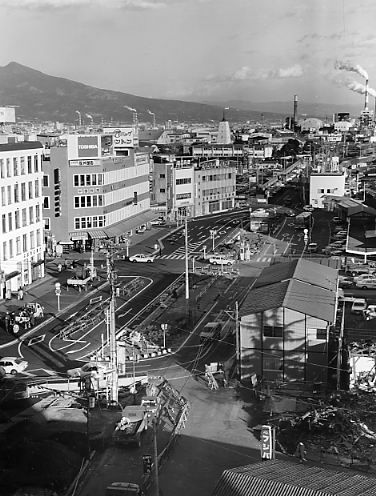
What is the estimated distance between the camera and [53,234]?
2139cm

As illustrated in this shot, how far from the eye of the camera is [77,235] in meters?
21.6

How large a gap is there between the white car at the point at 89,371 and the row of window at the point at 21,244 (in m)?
5.72

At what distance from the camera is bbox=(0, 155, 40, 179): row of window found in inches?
623

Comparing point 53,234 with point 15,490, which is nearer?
point 15,490

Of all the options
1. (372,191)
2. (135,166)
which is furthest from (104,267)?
(372,191)

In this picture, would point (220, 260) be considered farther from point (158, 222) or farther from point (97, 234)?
point (158, 222)

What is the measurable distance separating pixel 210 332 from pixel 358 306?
333cm

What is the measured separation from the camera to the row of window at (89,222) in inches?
851

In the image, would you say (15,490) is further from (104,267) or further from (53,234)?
(53,234)

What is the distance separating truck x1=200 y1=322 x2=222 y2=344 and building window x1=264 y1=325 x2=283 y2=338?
1.93m

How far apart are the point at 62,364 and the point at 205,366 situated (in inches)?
84.5

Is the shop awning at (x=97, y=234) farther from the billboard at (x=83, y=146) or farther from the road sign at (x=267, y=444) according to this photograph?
the road sign at (x=267, y=444)

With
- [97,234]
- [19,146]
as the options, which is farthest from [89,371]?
[97,234]

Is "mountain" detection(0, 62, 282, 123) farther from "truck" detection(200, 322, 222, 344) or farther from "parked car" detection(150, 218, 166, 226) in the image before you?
"truck" detection(200, 322, 222, 344)
